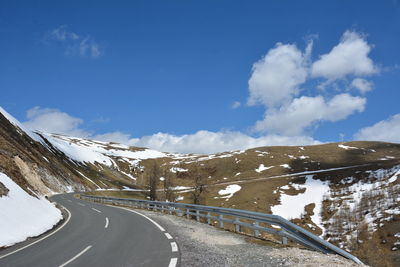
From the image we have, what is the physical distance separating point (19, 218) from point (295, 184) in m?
72.5

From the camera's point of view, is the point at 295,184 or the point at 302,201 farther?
the point at 295,184

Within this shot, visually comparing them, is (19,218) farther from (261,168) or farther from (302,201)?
(261,168)

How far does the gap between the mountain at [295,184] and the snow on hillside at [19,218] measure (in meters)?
1.18

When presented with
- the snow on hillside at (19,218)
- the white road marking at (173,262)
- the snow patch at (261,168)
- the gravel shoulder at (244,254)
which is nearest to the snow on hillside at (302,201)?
the snow patch at (261,168)

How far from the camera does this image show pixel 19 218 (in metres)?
16.2

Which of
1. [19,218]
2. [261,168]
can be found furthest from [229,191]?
[19,218]

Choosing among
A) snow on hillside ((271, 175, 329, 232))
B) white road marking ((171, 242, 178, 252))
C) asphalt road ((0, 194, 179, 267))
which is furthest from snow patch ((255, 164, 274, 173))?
white road marking ((171, 242, 178, 252))

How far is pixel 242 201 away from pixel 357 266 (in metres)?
64.9

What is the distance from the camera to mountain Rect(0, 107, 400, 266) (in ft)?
124

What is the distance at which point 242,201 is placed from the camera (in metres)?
70.6

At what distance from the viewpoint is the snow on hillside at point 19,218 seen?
13.4 m

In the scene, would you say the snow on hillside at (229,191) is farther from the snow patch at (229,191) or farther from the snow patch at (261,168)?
the snow patch at (261,168)

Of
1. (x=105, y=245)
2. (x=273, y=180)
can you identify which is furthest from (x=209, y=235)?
(x=273, y=180)

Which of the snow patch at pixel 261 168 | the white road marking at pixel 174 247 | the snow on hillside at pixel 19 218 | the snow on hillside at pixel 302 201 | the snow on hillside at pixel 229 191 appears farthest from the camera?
the snow patch at pixel 261 168
